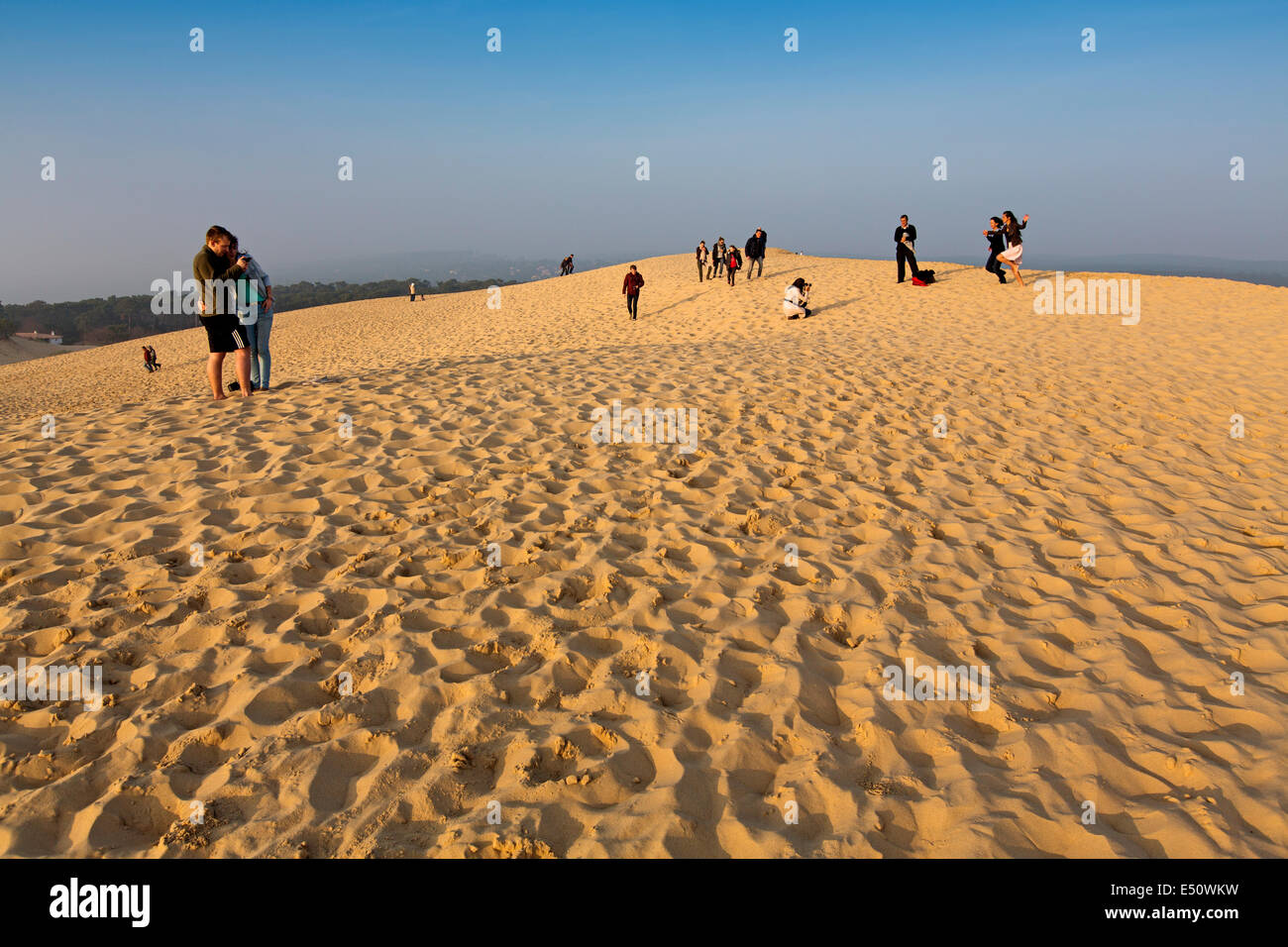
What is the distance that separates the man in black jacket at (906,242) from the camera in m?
18.8

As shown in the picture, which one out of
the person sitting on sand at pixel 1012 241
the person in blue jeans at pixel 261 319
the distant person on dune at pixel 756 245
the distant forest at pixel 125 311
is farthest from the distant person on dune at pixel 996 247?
the distant forest at pixel 125 311

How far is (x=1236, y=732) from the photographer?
304 centimetres

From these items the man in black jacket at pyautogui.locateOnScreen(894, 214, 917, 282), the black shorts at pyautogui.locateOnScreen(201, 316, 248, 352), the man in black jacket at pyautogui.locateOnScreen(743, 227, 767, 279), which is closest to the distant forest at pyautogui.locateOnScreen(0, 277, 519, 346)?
the man in black jacket at pyautogui.locateOnScreen(743, 227, 767, 279)

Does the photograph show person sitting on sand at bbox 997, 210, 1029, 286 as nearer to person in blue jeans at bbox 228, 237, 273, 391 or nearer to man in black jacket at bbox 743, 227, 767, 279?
man in black jacket at bbox 743, 227, 767, 279

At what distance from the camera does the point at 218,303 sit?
6766mm

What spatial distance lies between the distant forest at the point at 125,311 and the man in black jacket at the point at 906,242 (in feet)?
132

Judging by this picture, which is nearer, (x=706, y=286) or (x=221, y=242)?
(x=221, y=242)

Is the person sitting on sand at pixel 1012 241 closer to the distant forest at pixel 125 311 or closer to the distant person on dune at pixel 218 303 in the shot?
the distant person on dune at pixel 218 303

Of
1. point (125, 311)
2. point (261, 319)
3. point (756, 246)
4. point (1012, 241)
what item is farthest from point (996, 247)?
point (125, 311)

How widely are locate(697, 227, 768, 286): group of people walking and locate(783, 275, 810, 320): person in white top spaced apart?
649 centimetres

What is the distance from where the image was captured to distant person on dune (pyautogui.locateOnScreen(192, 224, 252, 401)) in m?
6.56

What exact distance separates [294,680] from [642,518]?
259 centimetres
